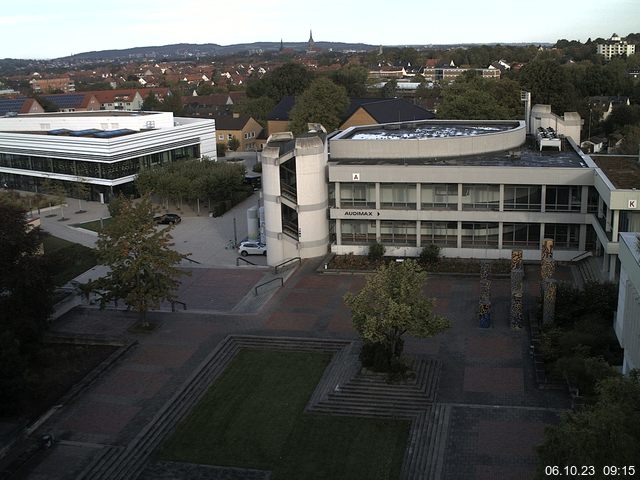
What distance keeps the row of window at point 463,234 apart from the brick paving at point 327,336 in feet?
6.75

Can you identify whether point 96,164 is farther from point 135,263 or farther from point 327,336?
point 327,336

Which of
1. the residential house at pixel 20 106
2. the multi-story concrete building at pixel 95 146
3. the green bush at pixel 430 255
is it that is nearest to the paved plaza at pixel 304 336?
the green bush at pixel 430 255

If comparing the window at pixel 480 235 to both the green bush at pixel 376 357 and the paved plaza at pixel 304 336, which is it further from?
the green bush at pixel 376 357

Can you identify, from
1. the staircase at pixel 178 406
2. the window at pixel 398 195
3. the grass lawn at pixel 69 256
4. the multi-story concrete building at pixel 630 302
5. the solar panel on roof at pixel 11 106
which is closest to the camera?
the multi-story concrete building at pixel 630 302

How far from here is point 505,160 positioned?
3988 centimetres

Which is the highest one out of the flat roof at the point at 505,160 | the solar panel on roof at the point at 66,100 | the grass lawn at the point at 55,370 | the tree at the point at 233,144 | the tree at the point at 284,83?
the tree at the point at 284,83

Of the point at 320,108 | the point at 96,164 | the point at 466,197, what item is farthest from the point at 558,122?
the point at 96,164

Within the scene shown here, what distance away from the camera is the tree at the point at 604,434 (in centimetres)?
1244

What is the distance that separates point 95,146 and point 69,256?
20.0 m

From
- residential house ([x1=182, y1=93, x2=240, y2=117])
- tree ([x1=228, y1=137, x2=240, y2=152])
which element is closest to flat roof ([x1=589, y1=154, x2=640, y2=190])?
tree ([x1=228, y1=137, x2=240, y2=152])

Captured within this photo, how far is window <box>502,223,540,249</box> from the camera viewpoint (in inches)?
1468

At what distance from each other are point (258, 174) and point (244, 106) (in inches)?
1277

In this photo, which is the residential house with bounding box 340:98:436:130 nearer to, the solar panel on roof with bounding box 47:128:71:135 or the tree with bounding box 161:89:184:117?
the solar panel on roof with bounding box 47:128:71:135

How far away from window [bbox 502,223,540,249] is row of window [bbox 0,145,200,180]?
36.3m
